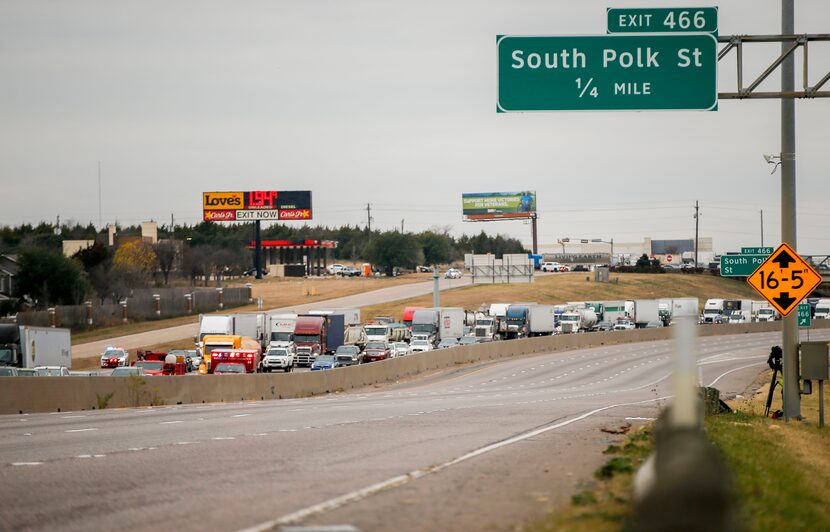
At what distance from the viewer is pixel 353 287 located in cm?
13712

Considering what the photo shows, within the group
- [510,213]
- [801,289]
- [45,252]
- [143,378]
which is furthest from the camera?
[510,213]

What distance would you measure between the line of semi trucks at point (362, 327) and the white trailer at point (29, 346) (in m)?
0.04

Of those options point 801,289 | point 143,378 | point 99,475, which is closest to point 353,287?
point 143,378

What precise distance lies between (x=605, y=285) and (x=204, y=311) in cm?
5276

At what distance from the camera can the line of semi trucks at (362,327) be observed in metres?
49.2

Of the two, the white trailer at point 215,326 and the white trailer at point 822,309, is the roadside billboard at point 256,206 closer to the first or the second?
the white trailer at point 822,309

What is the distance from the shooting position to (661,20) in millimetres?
19422

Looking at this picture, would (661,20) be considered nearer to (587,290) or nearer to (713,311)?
(713,311)

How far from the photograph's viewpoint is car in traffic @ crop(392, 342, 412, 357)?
6756cm

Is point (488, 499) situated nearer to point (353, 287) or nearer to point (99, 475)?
Answer: point (99, 475)

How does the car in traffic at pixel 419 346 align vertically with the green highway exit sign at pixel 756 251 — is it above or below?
below

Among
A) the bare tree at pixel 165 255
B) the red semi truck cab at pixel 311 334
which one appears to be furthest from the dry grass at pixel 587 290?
the red semi truck cab at pixel 311 334

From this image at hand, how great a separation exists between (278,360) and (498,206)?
104810 millimetres

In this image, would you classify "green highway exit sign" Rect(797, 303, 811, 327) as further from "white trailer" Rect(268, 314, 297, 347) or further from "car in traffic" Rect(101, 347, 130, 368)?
"car in traffic" Rect(101, 347, 130, 368)
